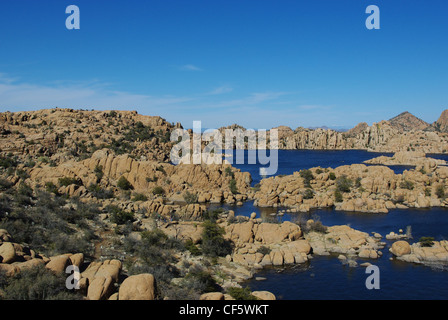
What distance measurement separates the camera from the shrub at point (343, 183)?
55.0 meters

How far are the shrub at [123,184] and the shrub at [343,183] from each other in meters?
34.1

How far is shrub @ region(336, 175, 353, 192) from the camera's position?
5500 centimetres

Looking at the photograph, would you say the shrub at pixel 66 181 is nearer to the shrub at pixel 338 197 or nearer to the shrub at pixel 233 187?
the shrub at pixel 233 187

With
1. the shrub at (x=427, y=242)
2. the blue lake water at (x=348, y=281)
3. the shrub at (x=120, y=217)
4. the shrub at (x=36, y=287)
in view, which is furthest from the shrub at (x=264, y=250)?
the shrub at (x=36, y=287)

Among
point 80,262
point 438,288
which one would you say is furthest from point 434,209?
point 80,262

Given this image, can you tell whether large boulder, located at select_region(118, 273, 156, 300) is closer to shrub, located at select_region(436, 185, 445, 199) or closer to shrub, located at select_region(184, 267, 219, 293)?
shrub, located at select_region(184, 267, 219, 293)

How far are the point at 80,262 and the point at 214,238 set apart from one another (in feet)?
42.4

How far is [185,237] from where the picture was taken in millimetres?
29156

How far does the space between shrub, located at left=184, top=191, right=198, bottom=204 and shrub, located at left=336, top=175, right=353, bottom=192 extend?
24.1 meters

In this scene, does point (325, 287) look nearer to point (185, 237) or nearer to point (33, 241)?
point (185, 237)
